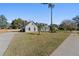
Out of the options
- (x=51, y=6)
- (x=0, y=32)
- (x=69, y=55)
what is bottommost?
(x=69, y=55)

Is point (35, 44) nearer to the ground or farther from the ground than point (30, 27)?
nearer to the ground

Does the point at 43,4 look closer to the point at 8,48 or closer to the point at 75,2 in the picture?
the point at 75,2

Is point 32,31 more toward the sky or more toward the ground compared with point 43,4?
more toward the ground

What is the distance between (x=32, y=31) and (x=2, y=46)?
0.47 meters

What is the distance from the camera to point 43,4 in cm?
495

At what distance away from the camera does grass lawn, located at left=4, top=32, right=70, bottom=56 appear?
16.6ft

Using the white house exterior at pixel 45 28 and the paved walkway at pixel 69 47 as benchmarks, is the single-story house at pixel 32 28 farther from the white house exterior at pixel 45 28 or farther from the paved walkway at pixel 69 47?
the paved walkway at pixel 69 47

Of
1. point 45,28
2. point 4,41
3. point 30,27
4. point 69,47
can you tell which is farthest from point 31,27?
point 69,47

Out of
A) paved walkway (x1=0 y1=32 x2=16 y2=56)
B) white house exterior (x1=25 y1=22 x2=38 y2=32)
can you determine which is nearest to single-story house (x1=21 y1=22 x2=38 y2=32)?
white house exterior (x1=25 y1=22 x2=38 y2=32)

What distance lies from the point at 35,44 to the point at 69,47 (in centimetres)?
48

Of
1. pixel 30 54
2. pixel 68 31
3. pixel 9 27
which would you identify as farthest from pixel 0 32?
pixel 68 31

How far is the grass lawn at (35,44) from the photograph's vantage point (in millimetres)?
5051

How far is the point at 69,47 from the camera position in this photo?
507 centimetres

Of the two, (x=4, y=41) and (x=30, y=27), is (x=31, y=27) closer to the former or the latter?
(x=30, y=27)
